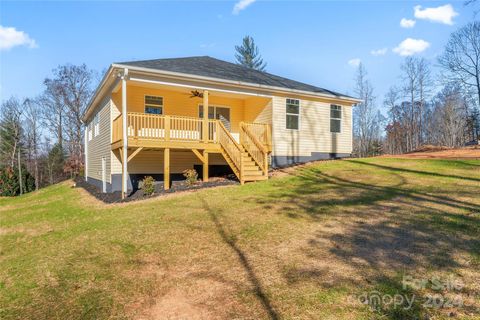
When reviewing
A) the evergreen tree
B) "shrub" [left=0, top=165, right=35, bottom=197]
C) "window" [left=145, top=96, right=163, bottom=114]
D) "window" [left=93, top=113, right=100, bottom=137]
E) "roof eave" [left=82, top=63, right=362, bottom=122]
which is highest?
the evergreen tree

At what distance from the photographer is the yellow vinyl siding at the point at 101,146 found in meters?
14.5

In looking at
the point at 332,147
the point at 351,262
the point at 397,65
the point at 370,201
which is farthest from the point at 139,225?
the point at 397,65

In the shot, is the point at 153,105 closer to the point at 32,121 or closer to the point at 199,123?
the point at 199,123

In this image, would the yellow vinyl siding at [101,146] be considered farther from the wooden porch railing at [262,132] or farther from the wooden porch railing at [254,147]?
the wooden porch railing at [262,132]

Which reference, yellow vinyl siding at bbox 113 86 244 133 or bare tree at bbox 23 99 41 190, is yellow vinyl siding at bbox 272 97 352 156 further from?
bare tree at bbox 23 99 41 190

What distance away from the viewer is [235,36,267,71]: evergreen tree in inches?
1849

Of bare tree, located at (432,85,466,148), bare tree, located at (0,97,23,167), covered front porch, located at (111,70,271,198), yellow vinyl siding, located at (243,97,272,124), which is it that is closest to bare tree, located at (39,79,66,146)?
bare tree, located at (0,97,23,167)

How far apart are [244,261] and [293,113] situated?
39.5 feet

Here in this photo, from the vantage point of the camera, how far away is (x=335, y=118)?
703 inches

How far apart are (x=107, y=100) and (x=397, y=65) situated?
129 ft

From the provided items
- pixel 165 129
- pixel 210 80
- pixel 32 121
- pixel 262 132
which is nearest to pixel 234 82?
pixel 210 80

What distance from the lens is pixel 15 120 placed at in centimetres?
3447

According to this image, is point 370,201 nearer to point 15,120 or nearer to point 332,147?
point 332,147

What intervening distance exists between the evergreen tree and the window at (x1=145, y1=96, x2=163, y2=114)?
3420cm
